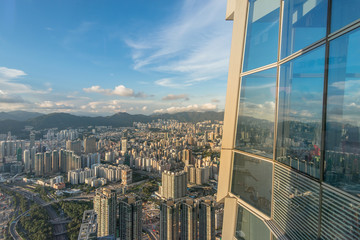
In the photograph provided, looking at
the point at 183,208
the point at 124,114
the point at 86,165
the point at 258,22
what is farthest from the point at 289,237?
the point at 124,114

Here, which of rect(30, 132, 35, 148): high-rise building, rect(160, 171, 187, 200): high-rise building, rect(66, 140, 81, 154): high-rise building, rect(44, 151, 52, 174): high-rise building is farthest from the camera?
rect(66, 140, 81, 154): high-rise building

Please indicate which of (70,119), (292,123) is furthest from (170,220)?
(70,119)

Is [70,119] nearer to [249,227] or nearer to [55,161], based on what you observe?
[55,161]

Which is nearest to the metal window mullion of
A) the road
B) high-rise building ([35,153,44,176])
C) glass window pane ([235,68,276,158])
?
glass window pane ([235,68,276,158])

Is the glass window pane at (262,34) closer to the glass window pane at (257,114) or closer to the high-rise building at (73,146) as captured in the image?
the glass window pane at (257,114)

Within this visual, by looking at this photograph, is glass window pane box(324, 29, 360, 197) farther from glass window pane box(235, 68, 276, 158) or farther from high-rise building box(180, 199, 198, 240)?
high-rise building box(180, 199, 198, 240)

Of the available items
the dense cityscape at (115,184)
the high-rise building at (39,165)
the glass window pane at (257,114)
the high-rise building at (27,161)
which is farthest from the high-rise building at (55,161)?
the glass window pane at (257,114)
